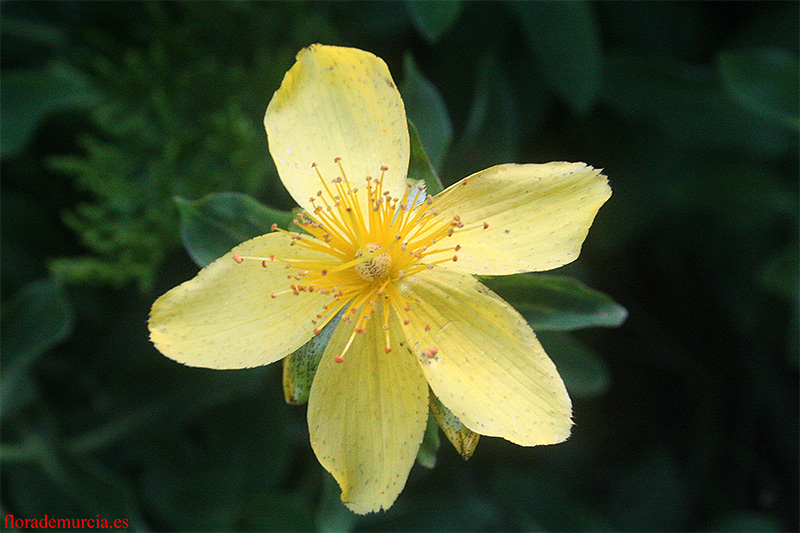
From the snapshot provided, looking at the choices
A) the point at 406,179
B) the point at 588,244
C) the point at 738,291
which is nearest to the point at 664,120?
the point at 588,244

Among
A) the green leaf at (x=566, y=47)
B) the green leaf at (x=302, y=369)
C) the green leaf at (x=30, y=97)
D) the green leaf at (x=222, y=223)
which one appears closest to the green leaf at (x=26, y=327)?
the green leaf at (x=30, y=97)

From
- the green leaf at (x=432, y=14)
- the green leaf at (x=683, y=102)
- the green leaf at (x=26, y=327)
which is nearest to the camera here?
the green leaf at (x=432, y=14)

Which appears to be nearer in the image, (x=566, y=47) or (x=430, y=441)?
(x=430, y=441)

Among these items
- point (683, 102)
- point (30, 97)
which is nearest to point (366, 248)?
point (30, 97)

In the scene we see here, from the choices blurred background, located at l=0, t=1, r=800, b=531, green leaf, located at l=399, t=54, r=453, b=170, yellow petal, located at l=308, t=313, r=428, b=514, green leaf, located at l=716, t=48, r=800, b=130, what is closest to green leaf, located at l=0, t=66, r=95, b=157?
blurred background, located at l=0, t=1, r=800, b=531

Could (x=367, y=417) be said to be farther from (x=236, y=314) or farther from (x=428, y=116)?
(x=428, y=116)

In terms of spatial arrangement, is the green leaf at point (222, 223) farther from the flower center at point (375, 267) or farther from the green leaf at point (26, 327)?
the green leaf at point (26, 327)

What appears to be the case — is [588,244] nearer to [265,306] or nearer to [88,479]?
[265,306]
